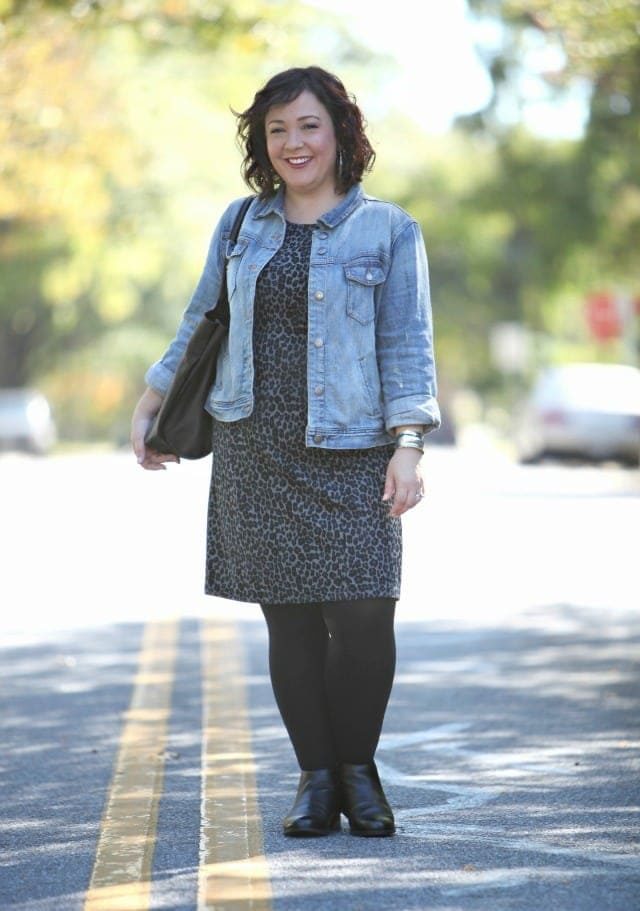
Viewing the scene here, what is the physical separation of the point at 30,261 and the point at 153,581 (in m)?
32.5

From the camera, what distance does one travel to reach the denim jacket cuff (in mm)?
4891

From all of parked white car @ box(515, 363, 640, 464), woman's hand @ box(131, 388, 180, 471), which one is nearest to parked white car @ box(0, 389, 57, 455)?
parked white car @ box(515, 363, 640, 464)

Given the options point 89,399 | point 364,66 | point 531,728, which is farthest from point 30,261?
point 531,728

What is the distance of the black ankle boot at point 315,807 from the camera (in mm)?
5094

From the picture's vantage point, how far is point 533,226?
144 feet

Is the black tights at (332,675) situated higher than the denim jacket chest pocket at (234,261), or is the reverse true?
the denim jacket chest pocket at (234,261)

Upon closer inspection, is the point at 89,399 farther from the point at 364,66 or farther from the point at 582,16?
the point at 582,16

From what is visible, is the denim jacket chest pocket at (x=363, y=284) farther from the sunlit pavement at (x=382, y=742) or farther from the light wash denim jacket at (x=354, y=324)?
the sunlit pavement at (x=382, y=742)

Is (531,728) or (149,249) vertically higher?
(149,249)

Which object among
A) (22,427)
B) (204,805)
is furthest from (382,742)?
(22,427)

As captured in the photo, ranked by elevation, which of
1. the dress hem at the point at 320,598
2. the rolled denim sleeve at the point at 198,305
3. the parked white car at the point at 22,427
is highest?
the parked white car at the point at 22,427

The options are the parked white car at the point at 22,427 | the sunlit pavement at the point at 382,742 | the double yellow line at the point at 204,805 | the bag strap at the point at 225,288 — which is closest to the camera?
the double yellow line at the point at 204,805

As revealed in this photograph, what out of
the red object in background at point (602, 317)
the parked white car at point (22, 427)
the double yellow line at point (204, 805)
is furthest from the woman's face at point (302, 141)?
the red object in background at point (602, 317)

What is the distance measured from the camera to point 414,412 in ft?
16.0
